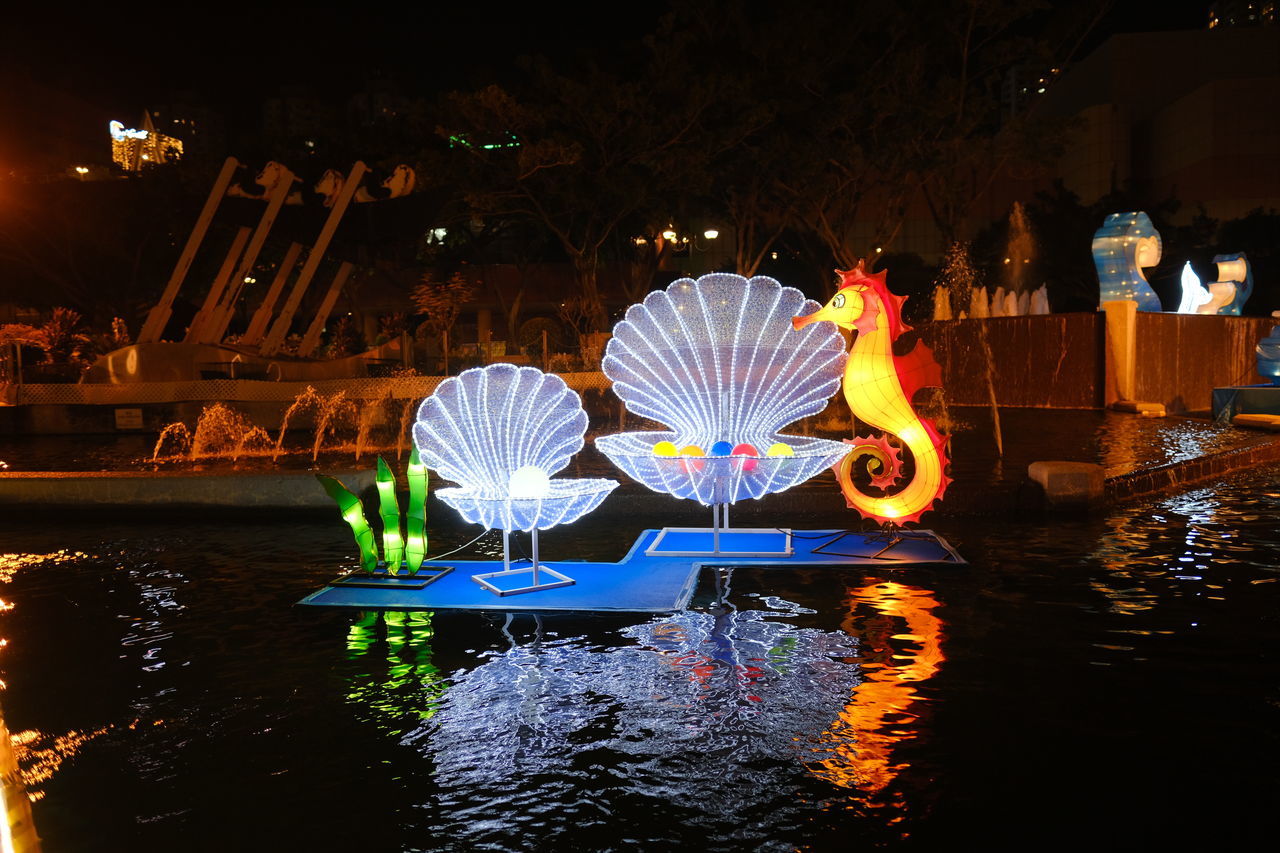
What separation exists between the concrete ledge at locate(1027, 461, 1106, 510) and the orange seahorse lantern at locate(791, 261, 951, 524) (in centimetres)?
249

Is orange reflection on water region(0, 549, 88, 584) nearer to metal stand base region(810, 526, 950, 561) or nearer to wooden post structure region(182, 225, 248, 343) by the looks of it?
metal stand base region(810, 526, 950, 561)

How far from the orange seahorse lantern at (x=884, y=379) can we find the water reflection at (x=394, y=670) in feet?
12.1

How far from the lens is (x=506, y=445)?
7793 millimetres

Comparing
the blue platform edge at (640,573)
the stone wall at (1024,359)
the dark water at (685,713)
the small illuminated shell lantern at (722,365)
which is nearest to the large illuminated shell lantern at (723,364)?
the small illuminated shell lantern at (722,365)

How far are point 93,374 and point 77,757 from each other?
19723mm

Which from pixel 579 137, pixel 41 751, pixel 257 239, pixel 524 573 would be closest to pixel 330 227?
pixel 257 239

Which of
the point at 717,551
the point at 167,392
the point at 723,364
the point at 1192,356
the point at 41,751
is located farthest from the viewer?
the point at 1192,356

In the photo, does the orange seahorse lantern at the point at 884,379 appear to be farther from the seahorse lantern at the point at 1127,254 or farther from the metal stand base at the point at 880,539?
the seahorse lantern at the point at 1127,254

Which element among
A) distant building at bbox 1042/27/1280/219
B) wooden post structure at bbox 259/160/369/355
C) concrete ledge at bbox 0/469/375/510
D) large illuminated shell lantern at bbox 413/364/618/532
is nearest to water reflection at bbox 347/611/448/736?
large illuminated shell lantern at bbox 413/364/618/532

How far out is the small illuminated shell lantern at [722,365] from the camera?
8805mm

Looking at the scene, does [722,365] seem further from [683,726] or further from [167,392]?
[167,392]

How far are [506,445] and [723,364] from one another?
219 centimetres

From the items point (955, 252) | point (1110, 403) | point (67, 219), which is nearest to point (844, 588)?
point (1110, 403)

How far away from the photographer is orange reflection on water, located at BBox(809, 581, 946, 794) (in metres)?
4.36
